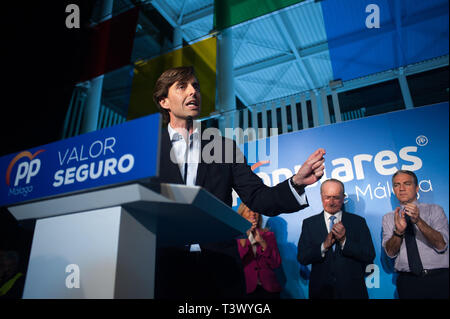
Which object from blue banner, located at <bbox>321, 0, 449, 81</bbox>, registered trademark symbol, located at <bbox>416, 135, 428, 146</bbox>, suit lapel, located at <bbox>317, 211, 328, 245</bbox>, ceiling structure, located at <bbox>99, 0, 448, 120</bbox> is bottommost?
suit lapel, located at <bbox>317, 211, 328, 245</bbox>

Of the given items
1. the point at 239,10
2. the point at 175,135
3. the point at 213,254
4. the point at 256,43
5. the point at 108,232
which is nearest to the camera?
the point at 108,232

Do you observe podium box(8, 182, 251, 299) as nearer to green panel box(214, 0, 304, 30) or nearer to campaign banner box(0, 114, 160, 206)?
campaign banner box(0, 114, 160, 206)

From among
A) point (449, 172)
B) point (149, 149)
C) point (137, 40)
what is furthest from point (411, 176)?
point (137, 40)

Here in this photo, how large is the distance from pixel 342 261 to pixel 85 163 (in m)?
2.27

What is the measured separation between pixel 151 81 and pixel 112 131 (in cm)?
337

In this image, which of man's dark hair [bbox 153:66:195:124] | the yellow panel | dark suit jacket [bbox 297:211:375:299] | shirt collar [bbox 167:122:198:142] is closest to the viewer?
shirt collar [bbox 167:122:198:142]

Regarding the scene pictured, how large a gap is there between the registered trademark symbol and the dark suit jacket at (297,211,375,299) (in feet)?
2.43

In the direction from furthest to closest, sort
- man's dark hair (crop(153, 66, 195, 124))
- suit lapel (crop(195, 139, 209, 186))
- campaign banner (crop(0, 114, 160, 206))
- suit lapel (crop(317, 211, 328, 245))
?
1. suit lapel (crop(317, 211, 328, 245))
2. man's dark hair (crop(153, 66, 195, 124))
3. suit lapel (crop(195, 139, 209, 186))
4. campaign banner (crop(0, 114, 160, 206))

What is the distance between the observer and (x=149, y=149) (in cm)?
63

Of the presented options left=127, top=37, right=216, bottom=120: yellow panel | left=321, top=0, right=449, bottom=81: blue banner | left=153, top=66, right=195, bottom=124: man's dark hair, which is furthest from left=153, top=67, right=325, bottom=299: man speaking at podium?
left=127, top=37, right=216, bottom=120: yellow panel

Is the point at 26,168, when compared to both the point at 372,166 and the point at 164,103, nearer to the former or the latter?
the point at 164,103

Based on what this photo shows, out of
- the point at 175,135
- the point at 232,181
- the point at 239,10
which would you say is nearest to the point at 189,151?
the point at 175,135

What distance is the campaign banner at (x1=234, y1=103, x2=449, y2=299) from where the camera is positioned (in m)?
2.42

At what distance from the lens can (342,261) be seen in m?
2.46
